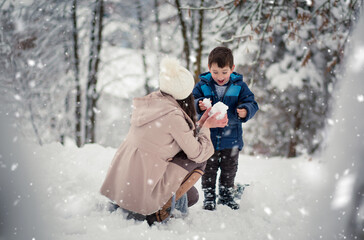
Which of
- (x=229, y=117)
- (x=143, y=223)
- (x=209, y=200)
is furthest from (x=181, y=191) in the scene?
(x=229, y=117)

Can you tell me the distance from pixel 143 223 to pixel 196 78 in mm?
5883

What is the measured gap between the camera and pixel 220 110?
2.61m

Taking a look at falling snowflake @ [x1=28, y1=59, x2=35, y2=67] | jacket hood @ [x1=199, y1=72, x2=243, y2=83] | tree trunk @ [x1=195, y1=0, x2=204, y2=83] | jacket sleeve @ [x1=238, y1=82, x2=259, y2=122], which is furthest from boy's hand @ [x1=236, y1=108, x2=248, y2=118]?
falling snowflake @ [x1=28, y1=59, x2=35, y2=67]

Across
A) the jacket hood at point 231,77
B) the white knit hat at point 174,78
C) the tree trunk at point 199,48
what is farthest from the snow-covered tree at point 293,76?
the white knit hat at point 174,78

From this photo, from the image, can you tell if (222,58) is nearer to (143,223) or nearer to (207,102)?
(207,102)

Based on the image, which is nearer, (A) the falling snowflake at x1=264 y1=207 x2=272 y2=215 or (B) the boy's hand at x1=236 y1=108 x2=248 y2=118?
(B) the boy's hand at x1=236 y1=108 x2=248 y2=118

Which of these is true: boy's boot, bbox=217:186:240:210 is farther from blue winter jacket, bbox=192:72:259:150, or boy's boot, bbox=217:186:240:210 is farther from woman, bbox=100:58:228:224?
woman, bbox=100:58:228:224

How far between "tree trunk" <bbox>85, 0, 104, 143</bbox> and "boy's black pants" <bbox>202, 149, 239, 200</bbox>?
7.28 meters

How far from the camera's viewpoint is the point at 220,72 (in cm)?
282

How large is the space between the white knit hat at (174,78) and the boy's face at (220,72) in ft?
1.44

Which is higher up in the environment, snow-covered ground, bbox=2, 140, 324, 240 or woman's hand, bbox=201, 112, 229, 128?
woman's hand, bbox=201, 112, 229, 128

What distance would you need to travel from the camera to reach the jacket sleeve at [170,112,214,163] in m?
2.37

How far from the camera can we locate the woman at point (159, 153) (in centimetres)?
238

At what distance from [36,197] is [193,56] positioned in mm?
7084
